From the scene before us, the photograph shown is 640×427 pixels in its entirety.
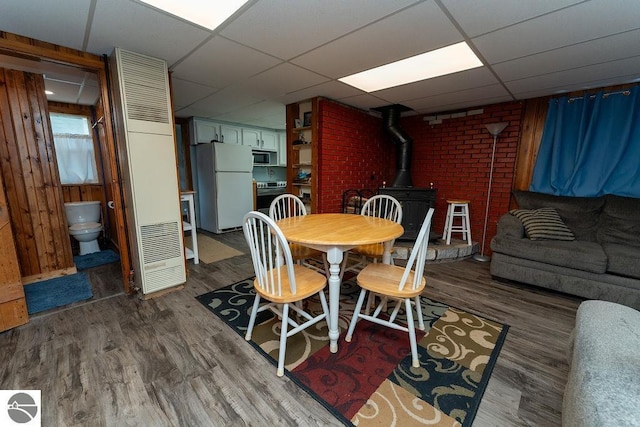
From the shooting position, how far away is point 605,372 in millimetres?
870

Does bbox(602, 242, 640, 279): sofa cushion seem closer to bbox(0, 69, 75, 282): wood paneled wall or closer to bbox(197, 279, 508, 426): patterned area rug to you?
bbox(197, 279, 508, 426): patterned area rug

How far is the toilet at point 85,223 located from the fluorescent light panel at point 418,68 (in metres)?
3.73

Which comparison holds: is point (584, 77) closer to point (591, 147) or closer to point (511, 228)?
point (591, 147)

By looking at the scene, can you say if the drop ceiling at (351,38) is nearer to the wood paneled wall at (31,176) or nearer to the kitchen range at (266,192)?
the wood paneled wall at (31,176)

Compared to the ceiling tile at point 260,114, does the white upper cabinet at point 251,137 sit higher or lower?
lower

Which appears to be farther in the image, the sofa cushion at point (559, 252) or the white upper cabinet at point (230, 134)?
the white upper cabinet at point (230, 134)

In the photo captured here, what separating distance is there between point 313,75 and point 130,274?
2652mm

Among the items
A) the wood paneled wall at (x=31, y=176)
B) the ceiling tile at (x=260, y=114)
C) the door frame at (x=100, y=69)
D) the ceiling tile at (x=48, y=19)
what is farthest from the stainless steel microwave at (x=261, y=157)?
the ceiling tile at (x=48, y=19)

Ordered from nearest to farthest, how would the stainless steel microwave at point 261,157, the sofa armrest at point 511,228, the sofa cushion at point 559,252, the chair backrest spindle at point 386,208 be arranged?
the sofa cushion at point 559,252 → the chair backrest spindle at point 386,208 → the sofa armrest at point 511,228 → the stainless steel microwave at point 261,157

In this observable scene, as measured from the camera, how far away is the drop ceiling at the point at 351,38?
59.1 inches

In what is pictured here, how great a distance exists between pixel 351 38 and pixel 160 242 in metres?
2.38

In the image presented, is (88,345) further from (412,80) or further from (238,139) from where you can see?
(238,139)

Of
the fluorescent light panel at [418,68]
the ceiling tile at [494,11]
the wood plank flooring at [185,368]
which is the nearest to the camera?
the wood plank flooring at [185,368]

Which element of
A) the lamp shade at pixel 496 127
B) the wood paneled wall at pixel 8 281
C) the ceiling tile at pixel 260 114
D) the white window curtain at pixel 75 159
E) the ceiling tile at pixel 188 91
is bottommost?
the wood paneled wall at pixel 8 281
